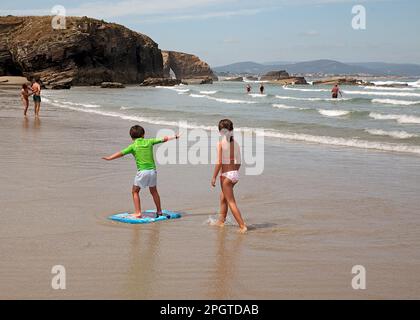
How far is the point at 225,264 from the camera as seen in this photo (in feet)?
17.0

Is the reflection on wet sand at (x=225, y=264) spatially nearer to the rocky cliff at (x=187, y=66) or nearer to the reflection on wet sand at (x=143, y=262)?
the reflection on wet sand at (x=143, y=262)

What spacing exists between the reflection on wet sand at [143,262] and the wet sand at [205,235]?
11 mm

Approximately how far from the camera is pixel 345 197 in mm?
8484

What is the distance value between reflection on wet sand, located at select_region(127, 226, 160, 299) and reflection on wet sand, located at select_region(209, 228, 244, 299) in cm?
54

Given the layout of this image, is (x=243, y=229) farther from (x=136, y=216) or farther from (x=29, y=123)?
(x=29, y=123)

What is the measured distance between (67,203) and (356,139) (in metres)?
11.7

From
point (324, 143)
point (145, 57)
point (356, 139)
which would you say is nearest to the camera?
point (324, 143)

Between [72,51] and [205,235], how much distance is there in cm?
7939

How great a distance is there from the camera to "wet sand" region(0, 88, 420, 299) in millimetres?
4637

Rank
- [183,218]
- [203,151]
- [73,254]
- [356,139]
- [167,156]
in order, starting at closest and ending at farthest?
[73,254], [183,218], [167,156], [203,151], [356,139]

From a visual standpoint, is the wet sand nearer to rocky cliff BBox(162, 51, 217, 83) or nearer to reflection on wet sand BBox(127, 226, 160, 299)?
reflection on wet sand BBox(127, 226, 160, 299)
